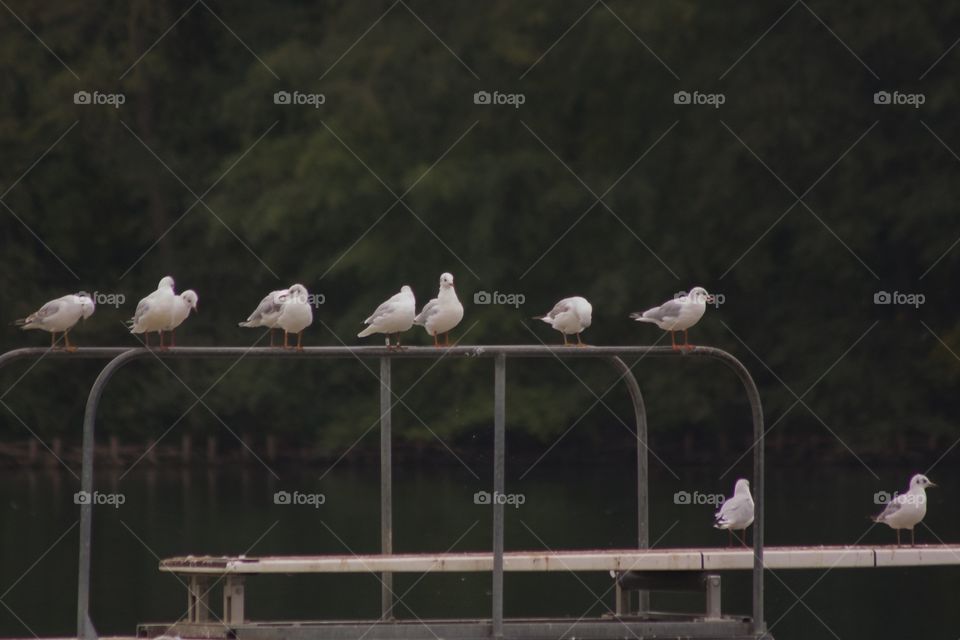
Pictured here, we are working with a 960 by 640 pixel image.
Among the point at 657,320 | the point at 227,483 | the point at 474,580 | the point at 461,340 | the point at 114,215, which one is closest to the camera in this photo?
the point at 657,320

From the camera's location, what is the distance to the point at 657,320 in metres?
16.6

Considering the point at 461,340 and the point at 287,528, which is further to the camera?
the point at 461,340

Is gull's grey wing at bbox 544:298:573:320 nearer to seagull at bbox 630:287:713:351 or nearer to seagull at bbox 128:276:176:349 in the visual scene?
seagull at bbox 630:287:713:351

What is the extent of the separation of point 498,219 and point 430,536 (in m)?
12.0

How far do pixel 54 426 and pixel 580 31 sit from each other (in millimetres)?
12415

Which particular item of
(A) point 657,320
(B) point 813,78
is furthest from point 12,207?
(A) point 657,320

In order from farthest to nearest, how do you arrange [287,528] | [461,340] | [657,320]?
[461,340] < [287,528] < [657,320]

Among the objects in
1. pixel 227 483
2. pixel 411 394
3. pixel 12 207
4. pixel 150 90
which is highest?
pixel 150 90

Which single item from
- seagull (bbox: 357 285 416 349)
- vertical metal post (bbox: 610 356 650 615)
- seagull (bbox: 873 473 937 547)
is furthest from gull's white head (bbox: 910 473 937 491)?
seagull (bbox: 357 285 416 349)

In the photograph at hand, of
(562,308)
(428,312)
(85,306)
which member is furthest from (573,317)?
(85,306)

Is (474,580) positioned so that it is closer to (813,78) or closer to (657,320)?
(657,320)

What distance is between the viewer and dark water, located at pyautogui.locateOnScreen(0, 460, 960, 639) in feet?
70.8

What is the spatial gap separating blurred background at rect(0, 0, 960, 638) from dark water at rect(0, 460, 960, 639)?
2.06 feet

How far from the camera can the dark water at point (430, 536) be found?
21.6 meters
